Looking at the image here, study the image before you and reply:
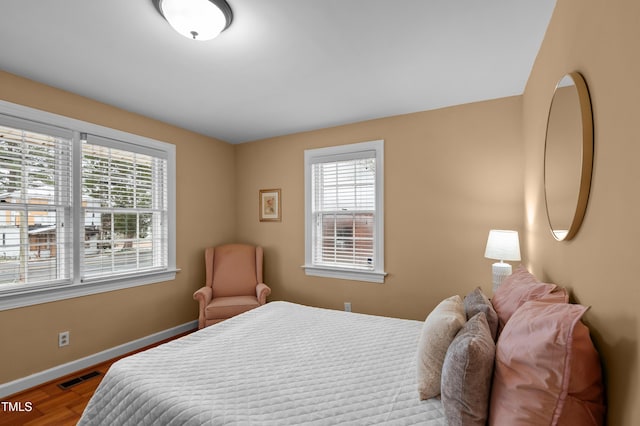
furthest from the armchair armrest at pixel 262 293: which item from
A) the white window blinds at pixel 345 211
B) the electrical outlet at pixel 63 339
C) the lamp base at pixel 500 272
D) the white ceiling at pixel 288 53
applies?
the lamp base at pixel 500 272

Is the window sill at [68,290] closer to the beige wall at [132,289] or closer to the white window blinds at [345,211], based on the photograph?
the beige wall at [132,289]

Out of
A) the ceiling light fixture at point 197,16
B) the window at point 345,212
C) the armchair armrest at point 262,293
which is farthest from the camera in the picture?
the armchair armrest at point 262,293

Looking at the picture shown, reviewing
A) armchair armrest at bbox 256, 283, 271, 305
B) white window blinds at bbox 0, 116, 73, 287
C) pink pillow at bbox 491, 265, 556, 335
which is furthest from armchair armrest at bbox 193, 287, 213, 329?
pink pillow at bbox 491, 265, 556, 335

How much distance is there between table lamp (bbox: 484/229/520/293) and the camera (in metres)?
2.51

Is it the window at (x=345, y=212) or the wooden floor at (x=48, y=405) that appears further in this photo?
the window at (x=345, y=212)

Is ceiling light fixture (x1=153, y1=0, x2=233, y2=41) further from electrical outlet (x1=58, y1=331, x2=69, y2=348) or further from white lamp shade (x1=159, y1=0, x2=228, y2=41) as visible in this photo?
electrical outlet (x1=58, y1=331, x2=69, y2=348)

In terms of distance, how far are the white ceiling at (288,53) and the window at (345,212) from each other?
67 cm

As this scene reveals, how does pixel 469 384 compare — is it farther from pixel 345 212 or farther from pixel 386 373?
pixel 345 212

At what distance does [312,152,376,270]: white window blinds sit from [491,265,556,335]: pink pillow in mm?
1843

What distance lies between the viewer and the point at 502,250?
2.53 metres

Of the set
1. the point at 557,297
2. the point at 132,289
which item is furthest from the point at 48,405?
the point at 557,297

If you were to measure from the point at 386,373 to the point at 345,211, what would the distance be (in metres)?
2.34

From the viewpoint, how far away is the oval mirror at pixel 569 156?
3.84 feet

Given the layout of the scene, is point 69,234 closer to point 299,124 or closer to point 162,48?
point 162,48
